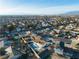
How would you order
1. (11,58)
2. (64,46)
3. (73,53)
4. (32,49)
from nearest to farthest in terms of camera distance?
1. (11,58)
2. (73,53)
3. (32,49)
4. (64,46)

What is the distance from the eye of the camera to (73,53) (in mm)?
13617

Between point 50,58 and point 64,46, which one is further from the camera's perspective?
point 64,46

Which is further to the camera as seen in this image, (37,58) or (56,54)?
(56,54)

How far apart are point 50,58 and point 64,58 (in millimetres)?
1225

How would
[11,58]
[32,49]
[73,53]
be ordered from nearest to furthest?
[11,58] → [73,53] → [32,49]

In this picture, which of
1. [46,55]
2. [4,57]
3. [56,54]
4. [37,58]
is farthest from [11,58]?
[56,54]

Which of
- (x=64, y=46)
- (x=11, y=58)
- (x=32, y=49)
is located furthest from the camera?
(x=64, y=46)

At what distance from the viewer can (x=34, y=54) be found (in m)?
A: 13.5

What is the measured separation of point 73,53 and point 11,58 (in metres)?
5.50

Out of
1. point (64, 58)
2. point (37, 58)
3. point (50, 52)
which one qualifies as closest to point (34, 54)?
point (37, 58)

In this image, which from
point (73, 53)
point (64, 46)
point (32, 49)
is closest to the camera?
point (73, 53)

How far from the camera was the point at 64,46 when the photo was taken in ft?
51.8

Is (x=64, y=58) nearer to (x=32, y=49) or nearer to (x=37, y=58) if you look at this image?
(x=37, y=58)

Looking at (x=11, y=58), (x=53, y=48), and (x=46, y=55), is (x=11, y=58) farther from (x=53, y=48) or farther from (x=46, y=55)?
(x=53, y=48)
